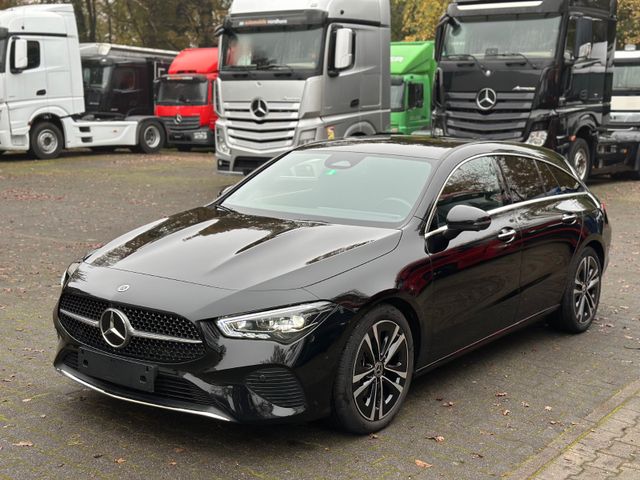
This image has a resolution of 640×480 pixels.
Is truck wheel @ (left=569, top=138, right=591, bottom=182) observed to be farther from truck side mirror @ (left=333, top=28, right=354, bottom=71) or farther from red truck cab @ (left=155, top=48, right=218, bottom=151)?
red truck cab @ (left=155, top=48, right=218, bottom=151)

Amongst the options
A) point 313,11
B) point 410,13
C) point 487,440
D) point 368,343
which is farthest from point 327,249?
point 410,13

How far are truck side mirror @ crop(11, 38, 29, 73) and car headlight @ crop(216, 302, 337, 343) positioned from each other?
781 inches

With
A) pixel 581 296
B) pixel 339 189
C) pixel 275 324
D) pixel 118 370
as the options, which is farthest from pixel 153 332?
pixel 581 296

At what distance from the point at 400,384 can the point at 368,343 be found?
0.43 metres

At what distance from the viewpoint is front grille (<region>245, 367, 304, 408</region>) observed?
4262mm

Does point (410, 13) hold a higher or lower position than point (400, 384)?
higher

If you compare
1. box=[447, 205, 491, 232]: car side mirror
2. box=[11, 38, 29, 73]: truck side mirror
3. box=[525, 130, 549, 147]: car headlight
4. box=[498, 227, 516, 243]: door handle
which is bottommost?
box=[525, 130, 549, 147]: car headlight

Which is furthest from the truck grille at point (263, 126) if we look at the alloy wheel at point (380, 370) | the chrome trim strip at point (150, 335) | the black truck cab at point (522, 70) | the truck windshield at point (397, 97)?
the chrome trim strip at point (150, 335)

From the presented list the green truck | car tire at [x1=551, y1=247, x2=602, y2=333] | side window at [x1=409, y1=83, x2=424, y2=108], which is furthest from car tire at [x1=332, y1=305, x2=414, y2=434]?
side window at [x1=409, y1=83, x2=424, y2=108]

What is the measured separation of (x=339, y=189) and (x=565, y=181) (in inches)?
88.3

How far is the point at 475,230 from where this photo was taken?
208 inches

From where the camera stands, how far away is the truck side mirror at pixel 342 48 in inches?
612

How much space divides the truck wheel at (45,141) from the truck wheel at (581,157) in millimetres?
14136

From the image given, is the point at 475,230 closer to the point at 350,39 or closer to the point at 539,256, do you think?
the point at 539,256
